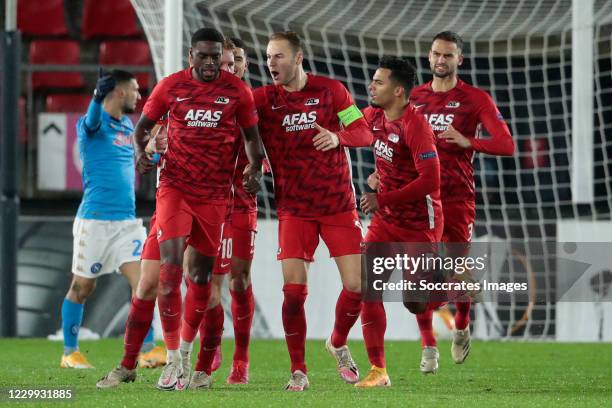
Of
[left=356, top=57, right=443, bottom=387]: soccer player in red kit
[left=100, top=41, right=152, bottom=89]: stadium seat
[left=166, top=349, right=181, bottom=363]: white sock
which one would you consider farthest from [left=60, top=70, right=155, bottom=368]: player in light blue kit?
[left=100, top=41, right=152, bottom=89]: stadium seat

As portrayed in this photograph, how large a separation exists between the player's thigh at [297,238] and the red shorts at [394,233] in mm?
668

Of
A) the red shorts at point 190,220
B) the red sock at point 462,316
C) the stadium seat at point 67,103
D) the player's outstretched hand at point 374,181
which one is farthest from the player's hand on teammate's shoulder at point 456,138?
the stadium seat at point 67,103

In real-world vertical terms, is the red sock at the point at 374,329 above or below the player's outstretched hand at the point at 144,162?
below

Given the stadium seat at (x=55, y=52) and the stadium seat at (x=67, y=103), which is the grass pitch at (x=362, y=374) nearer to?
the stadium seat at (x=67, y=103)

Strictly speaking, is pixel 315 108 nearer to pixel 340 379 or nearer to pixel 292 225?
pixel 292 225

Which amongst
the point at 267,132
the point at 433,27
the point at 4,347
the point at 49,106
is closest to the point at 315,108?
the point at 267,132

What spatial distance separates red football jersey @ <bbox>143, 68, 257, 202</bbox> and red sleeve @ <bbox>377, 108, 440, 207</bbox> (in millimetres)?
918

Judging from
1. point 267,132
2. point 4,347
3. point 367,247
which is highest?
point 267,132

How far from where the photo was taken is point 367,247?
22.5 feet

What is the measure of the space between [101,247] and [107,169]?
0.49 m

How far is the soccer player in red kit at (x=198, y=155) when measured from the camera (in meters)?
5.95

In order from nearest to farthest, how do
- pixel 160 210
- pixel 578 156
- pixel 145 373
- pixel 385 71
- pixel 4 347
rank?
pixel 160 210 < pixel 385 71 < pixel 145 373 < pixel 4 347 < pixel 578 156

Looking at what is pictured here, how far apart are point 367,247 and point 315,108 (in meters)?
0.96

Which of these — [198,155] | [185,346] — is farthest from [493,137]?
[185,346]
